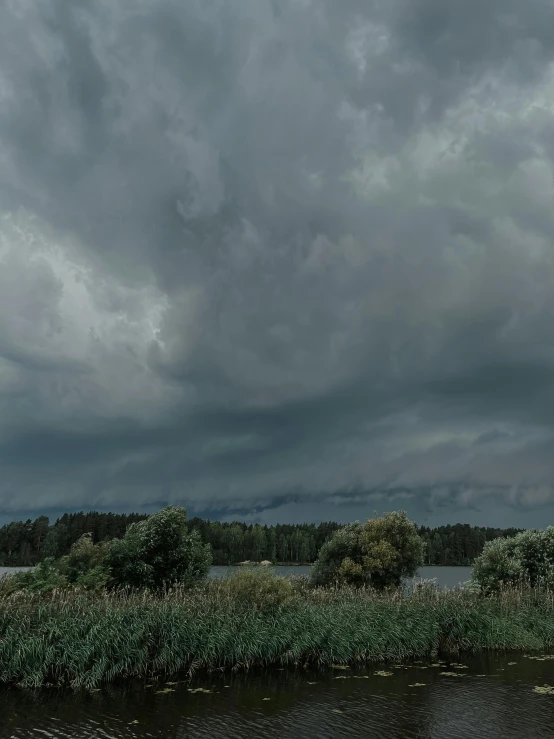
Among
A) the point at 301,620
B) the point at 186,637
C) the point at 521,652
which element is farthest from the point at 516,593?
the point at 186,637

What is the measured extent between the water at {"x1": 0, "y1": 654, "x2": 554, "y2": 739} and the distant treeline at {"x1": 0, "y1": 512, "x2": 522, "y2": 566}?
85.8 meters

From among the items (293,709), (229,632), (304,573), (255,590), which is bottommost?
(293,709)

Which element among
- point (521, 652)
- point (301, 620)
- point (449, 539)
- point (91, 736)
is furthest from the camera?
point (449, 539)

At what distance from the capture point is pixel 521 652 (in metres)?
23.8

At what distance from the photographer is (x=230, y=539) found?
417ft

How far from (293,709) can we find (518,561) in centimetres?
2580

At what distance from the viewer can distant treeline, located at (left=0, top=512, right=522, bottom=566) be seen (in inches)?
4294

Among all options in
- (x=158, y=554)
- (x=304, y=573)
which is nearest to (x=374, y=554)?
(x=304, y=573)

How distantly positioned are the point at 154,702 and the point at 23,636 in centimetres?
510

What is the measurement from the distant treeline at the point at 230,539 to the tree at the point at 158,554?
72.3m

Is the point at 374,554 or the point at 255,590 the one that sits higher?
the point at 374,554

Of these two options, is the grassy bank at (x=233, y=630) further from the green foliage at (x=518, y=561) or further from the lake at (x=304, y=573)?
the green foliage at (x=518, y=561)

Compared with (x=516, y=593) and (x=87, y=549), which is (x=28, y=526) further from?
(x=516, y=593)

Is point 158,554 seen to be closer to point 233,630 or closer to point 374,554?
point 233,630
